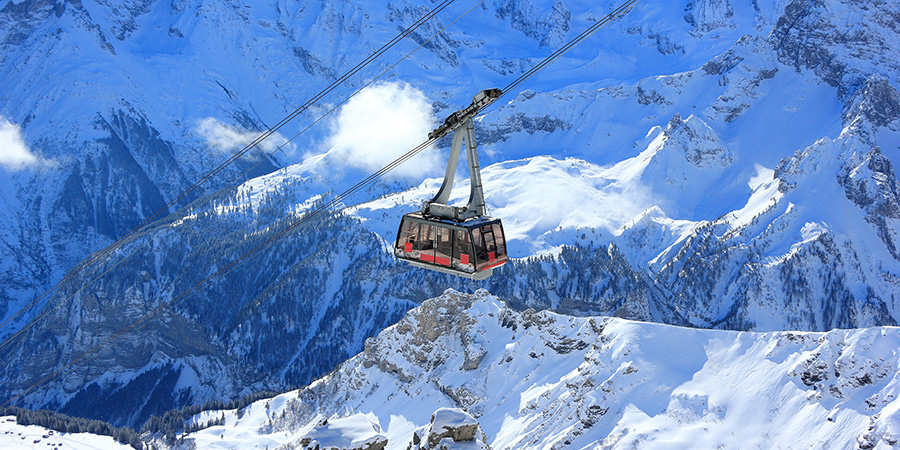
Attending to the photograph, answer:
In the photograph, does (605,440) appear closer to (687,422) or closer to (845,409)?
(687,422)

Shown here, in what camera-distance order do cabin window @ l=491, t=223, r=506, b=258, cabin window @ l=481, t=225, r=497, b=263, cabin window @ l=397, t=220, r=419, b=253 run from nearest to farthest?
cabin window @ l=481, t=225, r=497, b=263, cabin window @ l=491, t=223, r=506, b=258, cabin window @ l=397, t=220, r=419, b=253

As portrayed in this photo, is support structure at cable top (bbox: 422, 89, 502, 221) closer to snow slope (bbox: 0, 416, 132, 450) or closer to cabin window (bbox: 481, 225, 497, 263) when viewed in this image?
cabin window (bbox: 481, 225, 497, 263)

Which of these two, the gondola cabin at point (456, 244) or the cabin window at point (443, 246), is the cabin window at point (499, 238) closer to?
the gondola cabin at point (456, 244)

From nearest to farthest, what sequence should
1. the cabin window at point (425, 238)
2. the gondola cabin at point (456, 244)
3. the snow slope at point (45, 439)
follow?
the gondola cabin at point (456, 244), the cabin window at point (425, 238), the snow slope at point (45, 439)

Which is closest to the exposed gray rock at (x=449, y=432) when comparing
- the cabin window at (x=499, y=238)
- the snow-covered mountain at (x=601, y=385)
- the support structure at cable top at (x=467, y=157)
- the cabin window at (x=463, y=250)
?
the snow-covered mountain at (x=601, y=385)

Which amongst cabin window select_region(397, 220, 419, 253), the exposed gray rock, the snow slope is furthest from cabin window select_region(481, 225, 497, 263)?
the snow slope

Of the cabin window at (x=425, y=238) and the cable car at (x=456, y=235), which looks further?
the cabin window at (x=425, y=238)

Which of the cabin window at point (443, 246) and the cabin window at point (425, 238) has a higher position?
the cabin window at point (425, 238)
